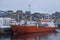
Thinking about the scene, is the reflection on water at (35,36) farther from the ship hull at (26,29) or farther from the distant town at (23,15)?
the distant town at (23,15)

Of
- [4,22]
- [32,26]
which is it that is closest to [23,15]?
[32,26]

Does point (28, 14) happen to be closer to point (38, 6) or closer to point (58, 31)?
point (38, 6)

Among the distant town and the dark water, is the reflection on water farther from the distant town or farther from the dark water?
the distant town

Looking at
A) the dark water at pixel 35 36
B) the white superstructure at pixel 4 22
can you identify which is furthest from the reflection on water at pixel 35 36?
the white superstructure at pixel 4 22

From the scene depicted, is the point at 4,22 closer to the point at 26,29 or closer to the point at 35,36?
the point at 26,29

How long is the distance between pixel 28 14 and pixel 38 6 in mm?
243

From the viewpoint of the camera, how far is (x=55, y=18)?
9.93 feet

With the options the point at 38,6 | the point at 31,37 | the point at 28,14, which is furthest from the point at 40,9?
the point at 31,37

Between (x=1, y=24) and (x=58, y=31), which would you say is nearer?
(x=1, y=24)

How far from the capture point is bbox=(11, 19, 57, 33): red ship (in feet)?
9.43

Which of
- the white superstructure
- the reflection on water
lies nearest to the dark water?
the reflection on water

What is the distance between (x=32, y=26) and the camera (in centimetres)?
291

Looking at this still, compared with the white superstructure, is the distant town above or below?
above

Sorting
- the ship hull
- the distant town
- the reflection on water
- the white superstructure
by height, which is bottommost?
the reflection on water
